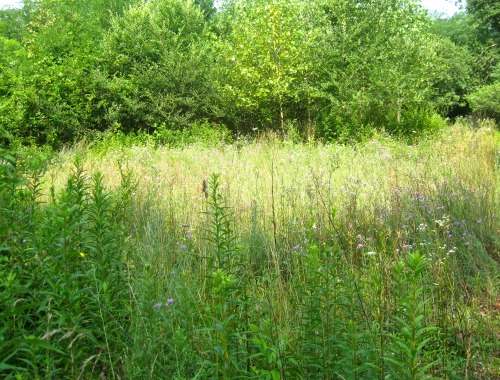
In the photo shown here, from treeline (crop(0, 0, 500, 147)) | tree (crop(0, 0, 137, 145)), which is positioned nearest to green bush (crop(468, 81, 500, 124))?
treeline (crop(0, 0, 500, 147))

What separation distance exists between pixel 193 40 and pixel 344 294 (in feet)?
58.8

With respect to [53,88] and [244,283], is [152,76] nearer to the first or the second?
[53,88]

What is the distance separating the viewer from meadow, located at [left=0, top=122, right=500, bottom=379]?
200cm

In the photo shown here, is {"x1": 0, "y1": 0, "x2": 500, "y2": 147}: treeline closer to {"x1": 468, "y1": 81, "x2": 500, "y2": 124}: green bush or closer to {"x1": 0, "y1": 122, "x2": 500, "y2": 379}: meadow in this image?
{"x1": 468, "y1": 81, "x2": 500, "y2": 124}: green bush

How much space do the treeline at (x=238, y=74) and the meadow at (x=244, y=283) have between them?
9.34 m

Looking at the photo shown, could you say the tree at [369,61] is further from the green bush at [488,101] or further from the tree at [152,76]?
the green bush at [488,101]

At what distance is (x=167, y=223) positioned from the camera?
188 inches

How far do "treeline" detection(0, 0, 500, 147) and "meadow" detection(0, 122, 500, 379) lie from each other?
934cm

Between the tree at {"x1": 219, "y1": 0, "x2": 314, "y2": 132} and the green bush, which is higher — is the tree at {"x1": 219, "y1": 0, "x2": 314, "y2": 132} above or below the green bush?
above

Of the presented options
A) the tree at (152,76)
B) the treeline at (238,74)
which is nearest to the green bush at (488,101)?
the treeline at (238,74)

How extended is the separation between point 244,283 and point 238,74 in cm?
1358

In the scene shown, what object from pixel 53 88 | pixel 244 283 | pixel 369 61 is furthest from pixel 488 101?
pixel 244 283

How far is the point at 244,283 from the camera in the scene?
110 inches

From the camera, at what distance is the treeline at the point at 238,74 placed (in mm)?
15086
